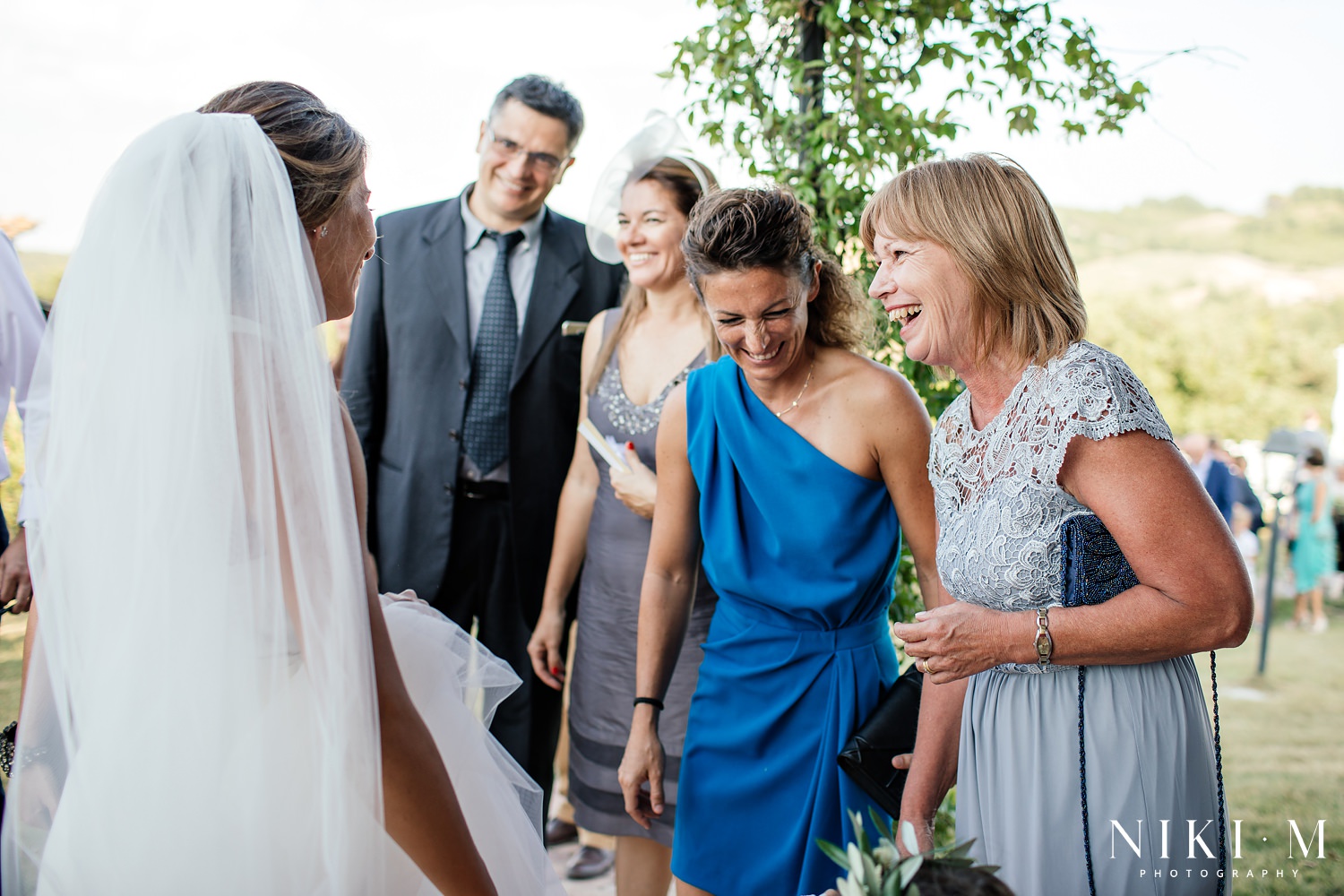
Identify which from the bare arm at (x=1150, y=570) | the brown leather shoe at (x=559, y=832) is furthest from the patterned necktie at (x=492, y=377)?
the bare arm at (x=1150, y=570)

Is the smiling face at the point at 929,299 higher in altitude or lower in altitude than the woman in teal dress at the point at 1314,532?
higher

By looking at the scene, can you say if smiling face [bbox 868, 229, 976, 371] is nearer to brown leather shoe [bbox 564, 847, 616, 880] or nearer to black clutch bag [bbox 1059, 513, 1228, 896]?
black clutch bag [bbox 1059, 513, 1228, 896]

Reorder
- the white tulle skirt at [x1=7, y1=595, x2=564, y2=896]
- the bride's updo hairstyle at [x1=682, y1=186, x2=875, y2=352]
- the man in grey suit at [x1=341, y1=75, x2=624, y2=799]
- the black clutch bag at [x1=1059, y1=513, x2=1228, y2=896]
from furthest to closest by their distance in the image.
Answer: the man in grey suit at [x1=341, y1=75, x2=624, y2=799], the bride's updo hairstyle at [x1=682, y1=186, x2=875, y2=352], the black clutch bag at [x1=1059, y1=513, x2=1228, y2=896], the white tulle skirt at [x1=7, y1=595, x2=564, y2=896]

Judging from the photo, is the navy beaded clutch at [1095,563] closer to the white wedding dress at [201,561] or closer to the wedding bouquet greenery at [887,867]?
the wedding bouquet greenery at [887,867]

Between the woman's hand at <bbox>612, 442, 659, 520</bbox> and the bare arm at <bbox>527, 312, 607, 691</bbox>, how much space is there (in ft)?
0.86

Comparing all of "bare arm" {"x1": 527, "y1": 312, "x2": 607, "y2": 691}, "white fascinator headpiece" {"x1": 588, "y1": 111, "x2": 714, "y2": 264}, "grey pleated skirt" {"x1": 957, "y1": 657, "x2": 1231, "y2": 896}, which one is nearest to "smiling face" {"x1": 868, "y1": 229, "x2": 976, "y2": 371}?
"grey pleated skirt" {"x1": 957, "y1": 657, "x2": 1231, "y2": 896}

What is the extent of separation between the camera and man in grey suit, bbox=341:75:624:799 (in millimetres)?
2898

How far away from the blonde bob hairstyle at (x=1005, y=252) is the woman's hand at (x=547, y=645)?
1.65 metres

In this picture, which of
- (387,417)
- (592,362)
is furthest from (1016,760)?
(387,417)

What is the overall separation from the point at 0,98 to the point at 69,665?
275 inches

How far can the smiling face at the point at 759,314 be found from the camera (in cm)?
195

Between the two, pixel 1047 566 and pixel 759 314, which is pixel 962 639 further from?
pixel 759 314

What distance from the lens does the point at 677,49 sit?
2.75m

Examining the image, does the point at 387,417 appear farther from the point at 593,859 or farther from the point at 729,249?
the point at 593,859
